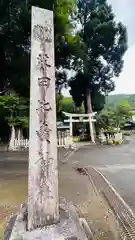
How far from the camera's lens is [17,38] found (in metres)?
11.5

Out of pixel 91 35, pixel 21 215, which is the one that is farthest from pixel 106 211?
pixel 91 35

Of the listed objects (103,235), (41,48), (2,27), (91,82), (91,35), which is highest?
(91,35)

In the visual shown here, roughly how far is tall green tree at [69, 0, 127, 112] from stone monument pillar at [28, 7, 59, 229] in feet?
45.8

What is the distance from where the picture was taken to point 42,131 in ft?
6.39

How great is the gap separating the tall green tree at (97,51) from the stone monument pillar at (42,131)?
1397 cm

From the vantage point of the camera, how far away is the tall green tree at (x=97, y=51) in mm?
16234

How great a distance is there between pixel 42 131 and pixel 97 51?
15.9m

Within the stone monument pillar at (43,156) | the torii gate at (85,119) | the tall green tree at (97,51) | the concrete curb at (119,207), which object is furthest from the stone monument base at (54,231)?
the tall green tree at (97,51)

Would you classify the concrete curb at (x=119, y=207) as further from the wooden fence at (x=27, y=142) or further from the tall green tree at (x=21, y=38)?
the tall green tree at (x=21, y=38)

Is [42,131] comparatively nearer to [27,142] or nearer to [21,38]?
[27,142]

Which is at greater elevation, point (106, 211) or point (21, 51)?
point (21, 51)

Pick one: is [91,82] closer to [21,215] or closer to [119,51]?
[119,51]

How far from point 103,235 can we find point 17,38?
11072mm

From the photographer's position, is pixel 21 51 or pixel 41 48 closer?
pixel 41 48
